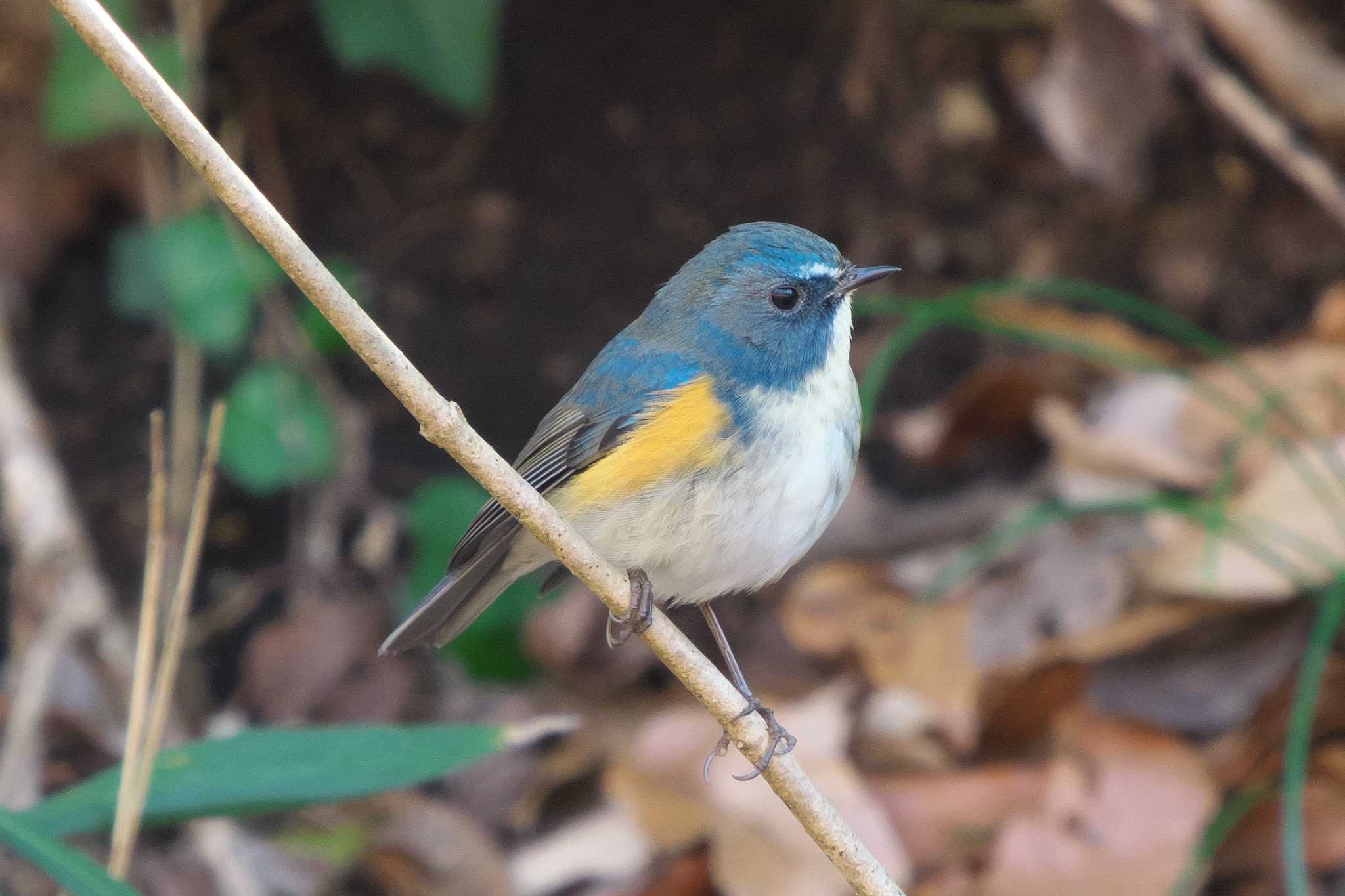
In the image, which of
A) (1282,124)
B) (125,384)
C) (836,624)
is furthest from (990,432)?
(125,384)

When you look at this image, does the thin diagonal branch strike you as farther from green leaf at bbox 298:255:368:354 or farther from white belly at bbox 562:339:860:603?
green leaf at bbox 298:255:368:354

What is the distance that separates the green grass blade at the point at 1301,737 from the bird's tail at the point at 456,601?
1.74 meters

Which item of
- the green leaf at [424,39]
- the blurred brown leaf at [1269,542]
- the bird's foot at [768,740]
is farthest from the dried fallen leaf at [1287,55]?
the bird's foot at [768,740]

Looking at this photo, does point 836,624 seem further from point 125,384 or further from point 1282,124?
point 125,384

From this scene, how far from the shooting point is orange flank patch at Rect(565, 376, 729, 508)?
106 inches

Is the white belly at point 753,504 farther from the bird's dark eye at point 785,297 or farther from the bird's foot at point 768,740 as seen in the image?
the bird's foot at point 768,740

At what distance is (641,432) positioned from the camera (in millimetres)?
2809

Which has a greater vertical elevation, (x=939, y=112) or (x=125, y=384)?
(x=125, y=384)

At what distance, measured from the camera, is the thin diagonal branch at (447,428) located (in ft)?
5.70

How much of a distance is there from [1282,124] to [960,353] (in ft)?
4.37

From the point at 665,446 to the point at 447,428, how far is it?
32.9 inches

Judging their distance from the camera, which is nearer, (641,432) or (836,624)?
(641,432)

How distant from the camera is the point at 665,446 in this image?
2.72 metres

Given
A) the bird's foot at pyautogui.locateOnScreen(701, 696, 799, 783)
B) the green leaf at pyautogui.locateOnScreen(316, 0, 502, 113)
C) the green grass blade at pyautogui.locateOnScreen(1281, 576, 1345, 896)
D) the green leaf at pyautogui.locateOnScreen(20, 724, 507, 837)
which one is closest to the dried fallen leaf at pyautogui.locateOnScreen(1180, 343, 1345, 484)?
the green grass blade at pyautogui.locateOnScreen(1281, 576, 1345, 896)
